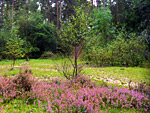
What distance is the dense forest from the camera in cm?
659

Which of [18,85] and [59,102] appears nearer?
[59,102]

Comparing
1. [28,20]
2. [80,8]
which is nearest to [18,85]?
[80,8]

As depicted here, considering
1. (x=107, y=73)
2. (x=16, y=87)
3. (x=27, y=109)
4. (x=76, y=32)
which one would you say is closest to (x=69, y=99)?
(x=27, y=109)

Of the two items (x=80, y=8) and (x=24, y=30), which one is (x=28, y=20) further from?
(x=80, y=8)

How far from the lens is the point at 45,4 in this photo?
4097cm

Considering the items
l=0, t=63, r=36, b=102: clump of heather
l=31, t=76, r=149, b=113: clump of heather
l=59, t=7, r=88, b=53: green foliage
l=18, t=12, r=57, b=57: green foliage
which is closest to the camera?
l=31, t=76, r=149, b=113: clump of heather

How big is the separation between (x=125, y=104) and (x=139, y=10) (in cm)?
1726

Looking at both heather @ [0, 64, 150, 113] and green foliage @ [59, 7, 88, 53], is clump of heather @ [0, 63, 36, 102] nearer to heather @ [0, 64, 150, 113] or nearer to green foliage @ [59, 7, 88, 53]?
heather @ [0, 64, 150, 113]

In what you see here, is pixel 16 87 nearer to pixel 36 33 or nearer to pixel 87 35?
pixel 87 35

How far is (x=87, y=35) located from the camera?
6480 millimetres

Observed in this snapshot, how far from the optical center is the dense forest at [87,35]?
21.6 ft

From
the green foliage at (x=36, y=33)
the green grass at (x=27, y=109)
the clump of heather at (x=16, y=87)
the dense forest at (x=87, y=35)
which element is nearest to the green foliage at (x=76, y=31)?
the dense forest at (x=87, y=35)

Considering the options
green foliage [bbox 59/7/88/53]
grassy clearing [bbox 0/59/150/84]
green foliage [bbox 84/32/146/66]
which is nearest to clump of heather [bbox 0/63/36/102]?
grassy clearing [bbox 0/59/150/84]

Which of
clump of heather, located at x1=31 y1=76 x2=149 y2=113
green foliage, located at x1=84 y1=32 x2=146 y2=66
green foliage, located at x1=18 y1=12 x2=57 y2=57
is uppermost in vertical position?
green foliage, located at x1=18 y1=12 x2=57 y2=57
